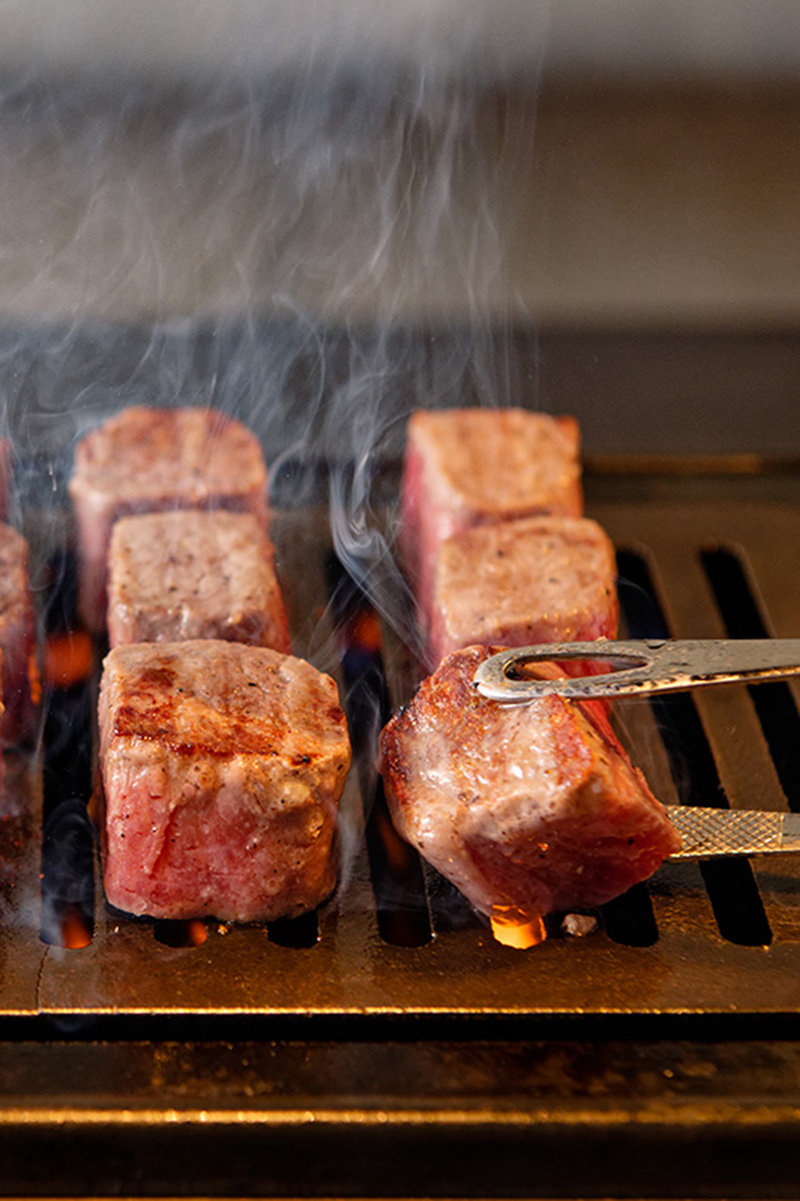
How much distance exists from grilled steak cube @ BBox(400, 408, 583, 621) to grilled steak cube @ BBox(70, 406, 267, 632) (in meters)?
0.33

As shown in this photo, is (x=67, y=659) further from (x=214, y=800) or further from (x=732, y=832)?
(x=732, y=832)

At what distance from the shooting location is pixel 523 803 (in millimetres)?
1900

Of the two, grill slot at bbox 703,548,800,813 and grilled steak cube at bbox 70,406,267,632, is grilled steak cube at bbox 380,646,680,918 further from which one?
grilled steak cube at bbox 70,406,267,632

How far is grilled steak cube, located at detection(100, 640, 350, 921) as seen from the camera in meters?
1.91

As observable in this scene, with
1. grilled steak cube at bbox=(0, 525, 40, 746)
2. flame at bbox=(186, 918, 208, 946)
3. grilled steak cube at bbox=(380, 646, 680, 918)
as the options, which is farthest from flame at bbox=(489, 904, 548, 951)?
grilled steak cube at bbox=(0, 525, 40, 746)

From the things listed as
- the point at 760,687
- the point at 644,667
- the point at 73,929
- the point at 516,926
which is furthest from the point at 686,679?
the point at 73,929

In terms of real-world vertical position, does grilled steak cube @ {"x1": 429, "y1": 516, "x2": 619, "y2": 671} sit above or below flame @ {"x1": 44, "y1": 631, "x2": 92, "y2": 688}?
above

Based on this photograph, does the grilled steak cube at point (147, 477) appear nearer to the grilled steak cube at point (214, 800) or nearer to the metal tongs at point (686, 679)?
the grilled steak cube at point (214, 800)

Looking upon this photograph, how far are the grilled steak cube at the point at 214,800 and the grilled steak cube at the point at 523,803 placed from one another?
141 millimetres

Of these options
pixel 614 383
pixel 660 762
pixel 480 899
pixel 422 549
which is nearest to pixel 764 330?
pixel 614 383

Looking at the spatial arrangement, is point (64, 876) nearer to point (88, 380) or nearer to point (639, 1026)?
point (639, 1026)

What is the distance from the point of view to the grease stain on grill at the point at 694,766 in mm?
2100

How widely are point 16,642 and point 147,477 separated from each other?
0.48 m

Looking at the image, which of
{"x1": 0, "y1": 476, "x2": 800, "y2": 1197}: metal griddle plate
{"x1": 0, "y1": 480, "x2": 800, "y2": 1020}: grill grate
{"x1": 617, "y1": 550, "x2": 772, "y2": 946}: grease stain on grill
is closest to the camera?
{"x1": 0, "y1": 476, "x2": 800, "y2": 1197}: metal griddle plate
